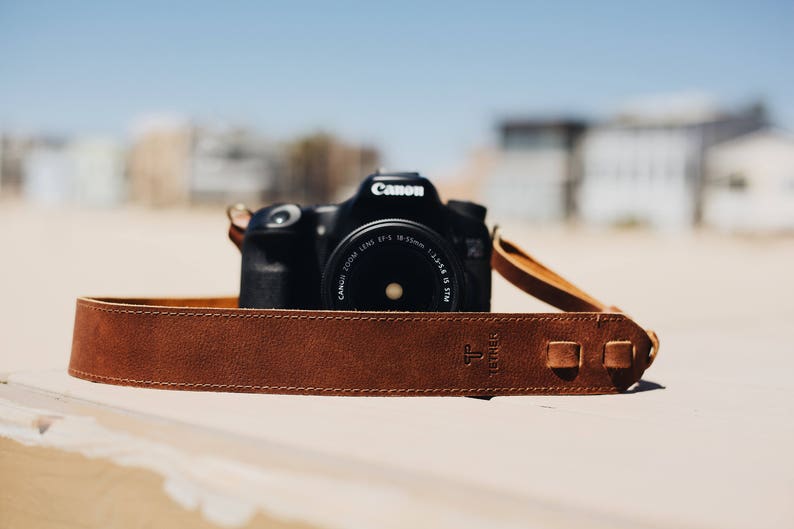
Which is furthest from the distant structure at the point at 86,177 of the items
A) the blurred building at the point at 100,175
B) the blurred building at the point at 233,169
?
the blurred building at the point at 233,169

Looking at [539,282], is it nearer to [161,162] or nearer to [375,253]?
[375,253]

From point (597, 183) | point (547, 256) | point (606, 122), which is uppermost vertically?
point (606, 122)

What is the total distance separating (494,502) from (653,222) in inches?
1043

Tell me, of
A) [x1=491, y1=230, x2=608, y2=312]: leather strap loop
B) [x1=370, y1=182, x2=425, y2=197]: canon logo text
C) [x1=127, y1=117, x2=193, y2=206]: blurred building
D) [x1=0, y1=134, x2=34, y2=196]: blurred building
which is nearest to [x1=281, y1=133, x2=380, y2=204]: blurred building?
[x1=127, y1=117, x2=193, y2=206]: blurred building

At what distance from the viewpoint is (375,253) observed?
1224 mm

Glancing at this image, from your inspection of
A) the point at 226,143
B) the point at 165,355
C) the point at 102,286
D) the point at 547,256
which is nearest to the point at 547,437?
the point at 165,355

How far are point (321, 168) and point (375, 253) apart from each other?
42.2m

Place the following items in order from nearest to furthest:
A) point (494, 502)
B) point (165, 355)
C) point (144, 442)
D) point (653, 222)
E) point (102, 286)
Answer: point (494, 502) < point (144, 442) < point (165, 355) < point (102, 286) < point (653, 222)

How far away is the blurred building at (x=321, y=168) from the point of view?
4141cm

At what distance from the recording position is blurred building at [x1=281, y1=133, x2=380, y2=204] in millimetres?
41406

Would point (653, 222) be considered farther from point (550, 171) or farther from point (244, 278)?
point (244, 278)

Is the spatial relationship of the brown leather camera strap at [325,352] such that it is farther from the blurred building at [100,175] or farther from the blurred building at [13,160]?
the blurred building at [13,160]

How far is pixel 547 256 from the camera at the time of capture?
14.0 metres

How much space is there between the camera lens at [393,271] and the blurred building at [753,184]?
24669 mm
